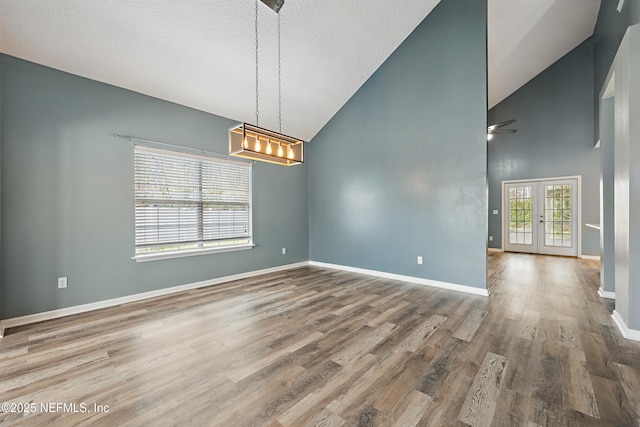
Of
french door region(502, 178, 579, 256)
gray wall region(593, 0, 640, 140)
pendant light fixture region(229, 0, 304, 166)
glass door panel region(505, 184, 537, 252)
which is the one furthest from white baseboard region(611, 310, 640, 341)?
glass door panel region(505, 184, 537, 252)

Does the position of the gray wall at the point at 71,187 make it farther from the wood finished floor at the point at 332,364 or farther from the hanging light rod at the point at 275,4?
the hanging light rod at the point at 275,4

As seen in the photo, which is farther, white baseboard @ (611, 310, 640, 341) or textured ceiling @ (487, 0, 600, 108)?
textured ceiling @ (487, 0, 600, 108)

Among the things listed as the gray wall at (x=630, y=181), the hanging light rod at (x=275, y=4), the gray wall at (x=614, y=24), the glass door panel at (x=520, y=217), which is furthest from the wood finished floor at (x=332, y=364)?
the glass door panel at (x=520, y=217)

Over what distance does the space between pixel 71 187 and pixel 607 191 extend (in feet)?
22.7

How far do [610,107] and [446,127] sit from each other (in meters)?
2.02

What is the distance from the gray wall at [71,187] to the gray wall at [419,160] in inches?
118

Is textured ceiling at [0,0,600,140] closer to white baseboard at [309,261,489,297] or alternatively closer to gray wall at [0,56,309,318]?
gray wall at [0,56,309,318]

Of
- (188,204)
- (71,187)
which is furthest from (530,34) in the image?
(71,187)

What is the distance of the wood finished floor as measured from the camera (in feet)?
5.00

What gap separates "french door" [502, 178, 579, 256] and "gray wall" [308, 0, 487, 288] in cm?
501

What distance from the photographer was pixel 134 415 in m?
1.52

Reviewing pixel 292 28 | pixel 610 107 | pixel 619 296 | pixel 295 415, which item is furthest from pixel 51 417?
pixel 610 107

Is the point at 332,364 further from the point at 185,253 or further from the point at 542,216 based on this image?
the point at 542,216

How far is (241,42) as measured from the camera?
3.43 meters
